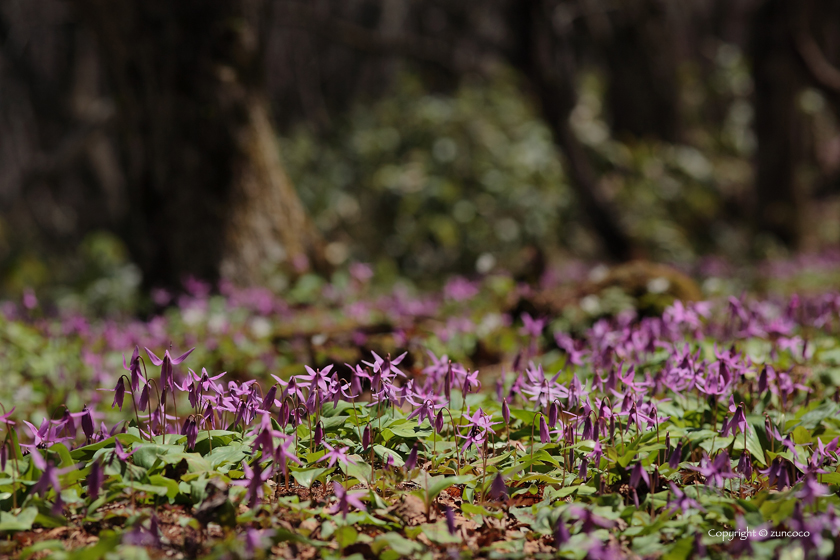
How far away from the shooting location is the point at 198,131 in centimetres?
632

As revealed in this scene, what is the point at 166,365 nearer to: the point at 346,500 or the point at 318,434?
the point at 318,434

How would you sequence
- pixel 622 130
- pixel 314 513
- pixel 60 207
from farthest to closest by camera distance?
pixel 60 207
pixel 622 130
pixel 314 513

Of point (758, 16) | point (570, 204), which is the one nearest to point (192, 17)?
point (570, 204)

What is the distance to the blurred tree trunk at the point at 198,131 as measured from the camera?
6.25 m

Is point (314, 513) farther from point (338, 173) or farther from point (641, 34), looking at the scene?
point (641, 34)

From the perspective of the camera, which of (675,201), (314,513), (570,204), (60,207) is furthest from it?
(60,207)

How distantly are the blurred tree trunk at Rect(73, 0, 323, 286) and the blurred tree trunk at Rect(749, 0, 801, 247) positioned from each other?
7.69 m

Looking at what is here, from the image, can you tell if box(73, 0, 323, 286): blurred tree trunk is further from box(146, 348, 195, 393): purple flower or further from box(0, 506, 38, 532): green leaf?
box(0, 506, 38, 532): green leaf

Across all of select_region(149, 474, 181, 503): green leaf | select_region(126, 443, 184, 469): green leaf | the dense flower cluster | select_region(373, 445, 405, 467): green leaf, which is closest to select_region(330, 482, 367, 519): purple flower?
the dense flower cluster

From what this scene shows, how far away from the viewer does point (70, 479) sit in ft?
6.36

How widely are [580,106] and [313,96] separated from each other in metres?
8.58

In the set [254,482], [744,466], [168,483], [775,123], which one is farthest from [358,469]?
[775,123]

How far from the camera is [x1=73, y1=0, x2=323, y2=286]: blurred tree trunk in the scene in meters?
6.25

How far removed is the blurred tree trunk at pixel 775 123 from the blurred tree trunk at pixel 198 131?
25.2 feet
